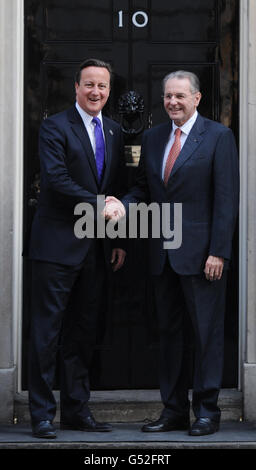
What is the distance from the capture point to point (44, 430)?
5.63 m

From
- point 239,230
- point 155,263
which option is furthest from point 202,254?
point 239,230

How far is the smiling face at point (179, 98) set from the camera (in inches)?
222

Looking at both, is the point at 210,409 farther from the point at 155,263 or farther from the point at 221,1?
the point at 221,1

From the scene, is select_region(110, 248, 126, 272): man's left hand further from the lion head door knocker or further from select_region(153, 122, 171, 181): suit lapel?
the lion head door knocker

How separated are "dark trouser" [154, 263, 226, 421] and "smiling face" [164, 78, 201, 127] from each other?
858 millimetres

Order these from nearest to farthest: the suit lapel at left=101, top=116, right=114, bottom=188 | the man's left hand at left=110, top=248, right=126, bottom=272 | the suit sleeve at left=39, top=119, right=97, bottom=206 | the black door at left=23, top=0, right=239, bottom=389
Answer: the suit sleeve at left=39, top=119, right=97, bottom=206, the suit lapel at left=101, top=116, right=114, bottom=188, the man's left hand at left=110, top=248, right=126, bottom=272, the black door at left=23, top=0, right=239, bottom=389

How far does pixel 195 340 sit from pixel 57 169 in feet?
4.10

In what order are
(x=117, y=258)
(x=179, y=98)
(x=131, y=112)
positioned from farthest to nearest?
1. (x=131, y=112)
2. (x=117, y=258)
3. (x=179, y=98)

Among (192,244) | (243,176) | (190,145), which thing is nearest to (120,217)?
(192,244)

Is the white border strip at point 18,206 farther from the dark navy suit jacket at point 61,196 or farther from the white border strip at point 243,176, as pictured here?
the white border strip at point 243,176

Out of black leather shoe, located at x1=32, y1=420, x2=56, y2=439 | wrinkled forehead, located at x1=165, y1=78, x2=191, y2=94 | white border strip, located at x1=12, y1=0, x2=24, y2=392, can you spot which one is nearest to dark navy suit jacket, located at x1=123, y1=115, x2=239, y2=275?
wrinkled forehead, located at x1=165, y1=78, x2=191, y2=94

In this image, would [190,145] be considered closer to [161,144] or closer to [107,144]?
[161,144]

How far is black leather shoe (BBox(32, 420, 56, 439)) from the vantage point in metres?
5.62

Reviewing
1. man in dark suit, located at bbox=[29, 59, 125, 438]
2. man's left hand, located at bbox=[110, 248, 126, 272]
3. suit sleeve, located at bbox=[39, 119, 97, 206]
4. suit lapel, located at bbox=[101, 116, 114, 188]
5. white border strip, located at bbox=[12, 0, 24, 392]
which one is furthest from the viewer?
white border strip, located at bbox=[12, 0, 24, 392]
